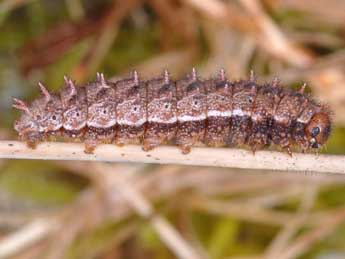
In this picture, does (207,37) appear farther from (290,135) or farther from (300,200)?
(290,135)

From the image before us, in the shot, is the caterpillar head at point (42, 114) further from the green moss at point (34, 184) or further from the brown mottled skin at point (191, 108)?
the green moss at point (34, 184)

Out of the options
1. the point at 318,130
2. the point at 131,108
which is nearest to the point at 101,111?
the point at 131,108

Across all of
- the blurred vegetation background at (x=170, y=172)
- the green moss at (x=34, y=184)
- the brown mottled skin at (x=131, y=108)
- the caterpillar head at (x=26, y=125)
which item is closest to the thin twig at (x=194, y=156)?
the caterpillar head at (x=26, y=125)

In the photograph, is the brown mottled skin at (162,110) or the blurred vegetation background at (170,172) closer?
the brown mottled skin at (162,110)

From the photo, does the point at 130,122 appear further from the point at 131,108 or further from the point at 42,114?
the point at 42,114

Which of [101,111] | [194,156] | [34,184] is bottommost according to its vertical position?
[34,184]

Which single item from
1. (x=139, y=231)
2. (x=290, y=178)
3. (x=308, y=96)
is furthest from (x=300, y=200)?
(x=308, y=96)

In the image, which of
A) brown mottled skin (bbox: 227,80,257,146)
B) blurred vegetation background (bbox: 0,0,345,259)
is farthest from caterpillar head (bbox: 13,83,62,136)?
blurred vegetation background (bbox: 0,0,345,259)

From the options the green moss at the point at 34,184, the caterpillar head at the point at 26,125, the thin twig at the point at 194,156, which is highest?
the caterpillar head at the point at 26,125
